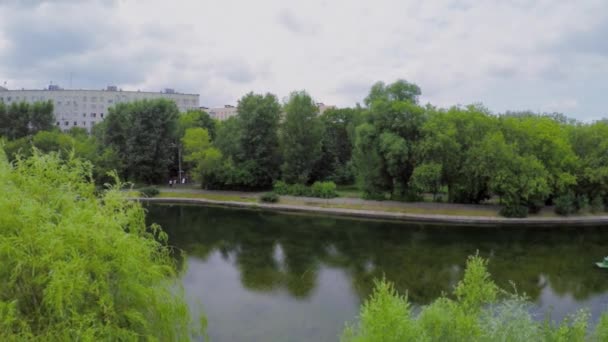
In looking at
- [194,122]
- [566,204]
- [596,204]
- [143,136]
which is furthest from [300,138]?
[596,204]

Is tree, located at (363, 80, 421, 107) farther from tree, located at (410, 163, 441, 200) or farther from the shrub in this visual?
the shrub

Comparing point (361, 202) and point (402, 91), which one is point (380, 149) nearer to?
point (361, 202)

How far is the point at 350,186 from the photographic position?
46719mm

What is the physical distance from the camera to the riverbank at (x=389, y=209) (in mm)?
30844

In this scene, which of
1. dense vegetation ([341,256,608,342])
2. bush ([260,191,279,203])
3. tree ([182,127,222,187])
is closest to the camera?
dense vegetation ([341,256,608,342])

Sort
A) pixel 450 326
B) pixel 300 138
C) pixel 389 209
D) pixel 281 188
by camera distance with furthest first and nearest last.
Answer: pixel 300 138, pixel 281 188, pixel 389 209, pixel 450 326

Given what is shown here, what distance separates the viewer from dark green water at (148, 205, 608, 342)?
15.2 m

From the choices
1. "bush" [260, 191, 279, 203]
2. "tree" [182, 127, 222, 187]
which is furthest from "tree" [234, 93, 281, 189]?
"bush" [260, 191, 279, 203]

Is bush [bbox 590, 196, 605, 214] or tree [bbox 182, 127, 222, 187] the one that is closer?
bush [bbox 590, 196, 605, 214]

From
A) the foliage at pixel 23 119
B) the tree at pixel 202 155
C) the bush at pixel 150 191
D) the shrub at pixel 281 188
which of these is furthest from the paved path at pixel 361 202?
the foliage at pixel 23 119

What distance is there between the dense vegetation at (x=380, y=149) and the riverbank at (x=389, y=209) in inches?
42.9

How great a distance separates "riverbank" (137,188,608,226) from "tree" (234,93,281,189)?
245cm

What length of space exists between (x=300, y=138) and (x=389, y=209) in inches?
505

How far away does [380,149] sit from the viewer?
33.5 m
